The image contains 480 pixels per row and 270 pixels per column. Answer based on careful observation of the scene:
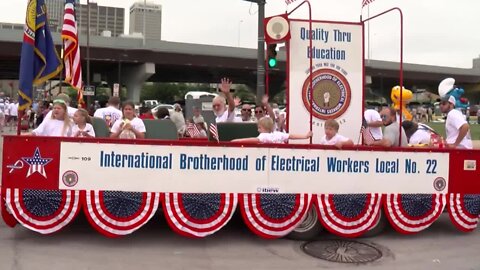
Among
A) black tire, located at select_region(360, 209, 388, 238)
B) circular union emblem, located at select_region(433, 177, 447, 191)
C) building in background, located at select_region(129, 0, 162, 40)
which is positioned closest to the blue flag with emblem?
black tire, located at select_region(360, 209, 388, 238)

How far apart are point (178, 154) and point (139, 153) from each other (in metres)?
0.45

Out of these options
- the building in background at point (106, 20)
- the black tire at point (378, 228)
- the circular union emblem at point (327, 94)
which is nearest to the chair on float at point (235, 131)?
the circular union emblem at point (327, 94)

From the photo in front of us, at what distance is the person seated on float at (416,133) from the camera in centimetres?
826

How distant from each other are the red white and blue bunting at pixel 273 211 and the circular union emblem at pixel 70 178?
6.30 ft

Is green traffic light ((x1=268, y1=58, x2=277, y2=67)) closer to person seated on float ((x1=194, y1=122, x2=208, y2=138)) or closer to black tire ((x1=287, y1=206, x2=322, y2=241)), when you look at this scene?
person seated on float ((x1=194, y1=122, x2=208, y2=138))

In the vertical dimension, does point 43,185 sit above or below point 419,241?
above

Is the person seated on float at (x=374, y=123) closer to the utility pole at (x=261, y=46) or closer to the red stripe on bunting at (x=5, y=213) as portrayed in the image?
the utility pole at (x=261, y=46)

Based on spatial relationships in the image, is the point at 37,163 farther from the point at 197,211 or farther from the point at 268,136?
the point at 268,136

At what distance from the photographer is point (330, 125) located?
21.1 feet

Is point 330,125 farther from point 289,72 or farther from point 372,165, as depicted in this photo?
point 289,72

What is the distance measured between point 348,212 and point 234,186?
150 centimetres

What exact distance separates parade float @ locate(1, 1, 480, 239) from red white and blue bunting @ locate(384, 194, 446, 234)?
0.04ft

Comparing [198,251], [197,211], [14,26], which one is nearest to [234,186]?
[197,211]

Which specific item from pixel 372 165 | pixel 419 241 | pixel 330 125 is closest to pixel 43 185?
pixel 330 125
